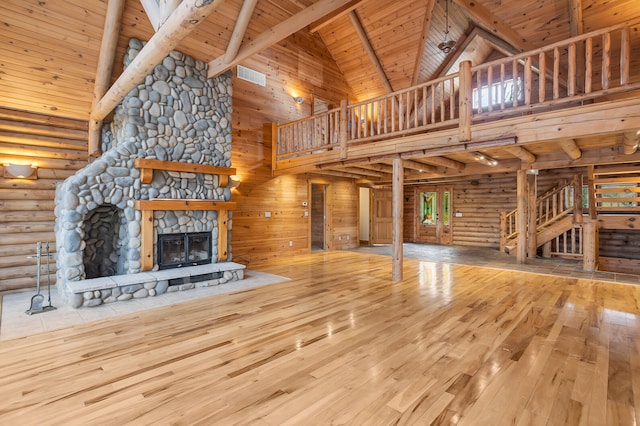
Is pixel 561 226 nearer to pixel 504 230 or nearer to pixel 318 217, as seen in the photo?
pixel 504 230

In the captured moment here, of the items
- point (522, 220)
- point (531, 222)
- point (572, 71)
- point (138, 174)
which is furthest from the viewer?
point (531, 222)

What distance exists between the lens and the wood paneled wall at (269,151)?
7.54 metres

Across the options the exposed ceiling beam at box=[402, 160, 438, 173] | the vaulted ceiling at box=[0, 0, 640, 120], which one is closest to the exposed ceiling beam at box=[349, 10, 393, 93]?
the vaulted ceiling at box=[0, 0, 640, 120]

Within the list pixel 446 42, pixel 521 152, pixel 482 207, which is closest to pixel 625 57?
pixel 521 152

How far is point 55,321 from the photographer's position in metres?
3.77

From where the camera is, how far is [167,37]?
10.3 feet

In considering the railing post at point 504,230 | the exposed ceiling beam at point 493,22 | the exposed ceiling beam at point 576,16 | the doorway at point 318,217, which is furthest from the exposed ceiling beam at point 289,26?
the railing post at point 504,230

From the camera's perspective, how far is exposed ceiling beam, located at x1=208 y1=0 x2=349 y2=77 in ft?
14.5

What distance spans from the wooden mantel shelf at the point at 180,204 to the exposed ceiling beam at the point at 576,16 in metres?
7.41

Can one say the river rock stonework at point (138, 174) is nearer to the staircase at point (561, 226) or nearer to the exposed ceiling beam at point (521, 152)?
the exposed ceiling beam at point (521, 152)

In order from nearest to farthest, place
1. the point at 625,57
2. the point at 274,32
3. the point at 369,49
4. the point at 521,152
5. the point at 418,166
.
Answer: the point at 625,57 → the point at 274,32 → the point at 521,152 → the point at 418,166 → the point at 369,49

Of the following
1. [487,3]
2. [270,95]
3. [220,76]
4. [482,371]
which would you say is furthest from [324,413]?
[487,3]

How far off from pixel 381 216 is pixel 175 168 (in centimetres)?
782

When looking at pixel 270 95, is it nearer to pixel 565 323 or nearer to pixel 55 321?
pixel 55 321
